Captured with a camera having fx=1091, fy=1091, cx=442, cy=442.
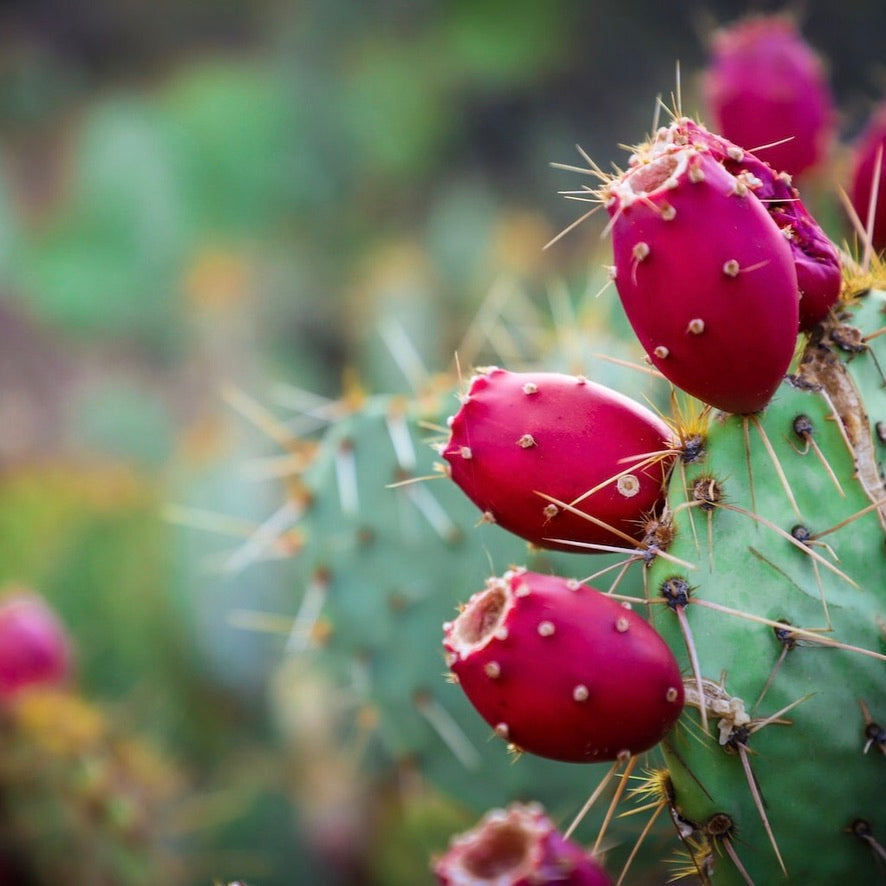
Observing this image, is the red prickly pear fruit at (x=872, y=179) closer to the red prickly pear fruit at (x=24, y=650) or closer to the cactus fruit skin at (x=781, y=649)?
the cactus fruit skin at (x=781, y=649)

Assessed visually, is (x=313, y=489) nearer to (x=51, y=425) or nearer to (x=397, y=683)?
(x=397, y=683)

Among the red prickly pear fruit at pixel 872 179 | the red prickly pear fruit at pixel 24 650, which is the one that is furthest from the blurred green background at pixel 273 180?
the red prickly pear fruit at pixel 872 179

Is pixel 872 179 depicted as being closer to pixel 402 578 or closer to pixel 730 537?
pixel 730 537

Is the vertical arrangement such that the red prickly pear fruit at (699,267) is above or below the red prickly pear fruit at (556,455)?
above

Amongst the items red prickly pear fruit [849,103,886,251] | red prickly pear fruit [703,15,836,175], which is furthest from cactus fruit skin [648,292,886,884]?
red prickly pear fruit [703,15,836,175]

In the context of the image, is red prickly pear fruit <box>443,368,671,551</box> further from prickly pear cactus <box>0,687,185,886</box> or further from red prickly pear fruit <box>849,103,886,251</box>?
prickly pear cactus <box>0,687,185,886</box>

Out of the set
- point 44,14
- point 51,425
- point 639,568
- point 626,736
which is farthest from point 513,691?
point 44,14
